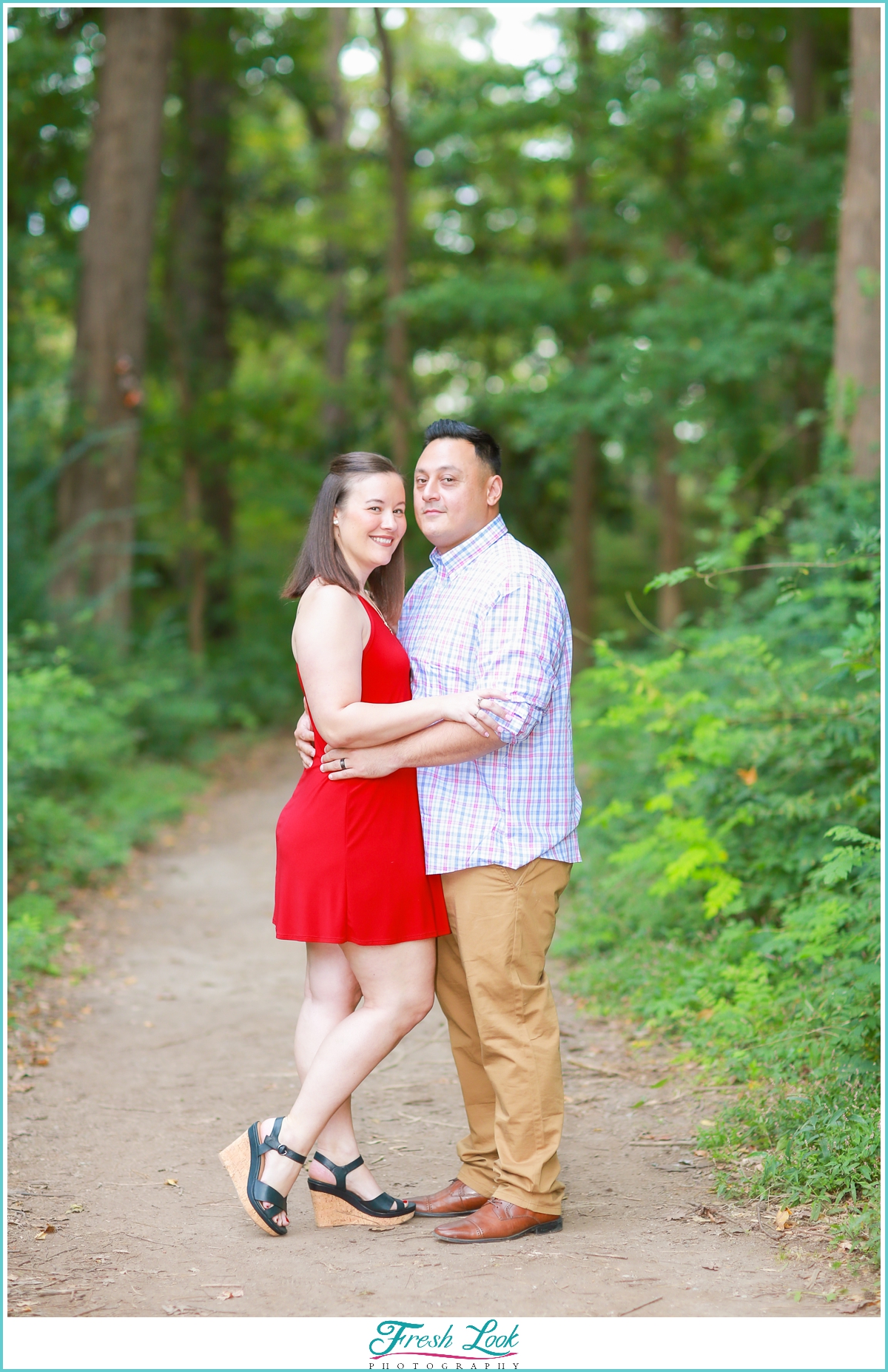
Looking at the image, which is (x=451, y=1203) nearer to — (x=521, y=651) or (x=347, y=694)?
(x=347, y=694)

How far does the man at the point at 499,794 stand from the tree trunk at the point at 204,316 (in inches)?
516

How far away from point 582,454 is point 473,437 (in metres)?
15.0

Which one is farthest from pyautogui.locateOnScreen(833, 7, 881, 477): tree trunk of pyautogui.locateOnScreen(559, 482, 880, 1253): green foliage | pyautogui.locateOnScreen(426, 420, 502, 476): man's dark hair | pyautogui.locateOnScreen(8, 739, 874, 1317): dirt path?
pyautogui.locateOnScreen(426, 420, 502, 476): man's dark hair

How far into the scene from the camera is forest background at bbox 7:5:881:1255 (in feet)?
18.5

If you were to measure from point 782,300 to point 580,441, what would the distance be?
622cm

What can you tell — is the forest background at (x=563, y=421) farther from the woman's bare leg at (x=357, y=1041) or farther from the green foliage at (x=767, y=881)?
the woman's bare leg at (x=357, y=1041)

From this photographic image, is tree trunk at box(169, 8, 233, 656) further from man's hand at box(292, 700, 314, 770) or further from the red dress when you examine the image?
the red dress

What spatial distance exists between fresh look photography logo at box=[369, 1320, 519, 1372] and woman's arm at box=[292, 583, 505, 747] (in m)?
1.51

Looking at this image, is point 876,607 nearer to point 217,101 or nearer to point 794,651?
point 794,651

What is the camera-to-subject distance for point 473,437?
12.3ft

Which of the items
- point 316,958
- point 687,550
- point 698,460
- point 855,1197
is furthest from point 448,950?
point 687,550

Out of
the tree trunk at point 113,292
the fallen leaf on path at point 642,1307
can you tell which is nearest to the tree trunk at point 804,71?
the tree trunk at point 113,292

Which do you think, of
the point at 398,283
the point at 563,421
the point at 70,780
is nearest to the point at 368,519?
the point at 70,780

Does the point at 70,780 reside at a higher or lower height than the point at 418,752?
lower
